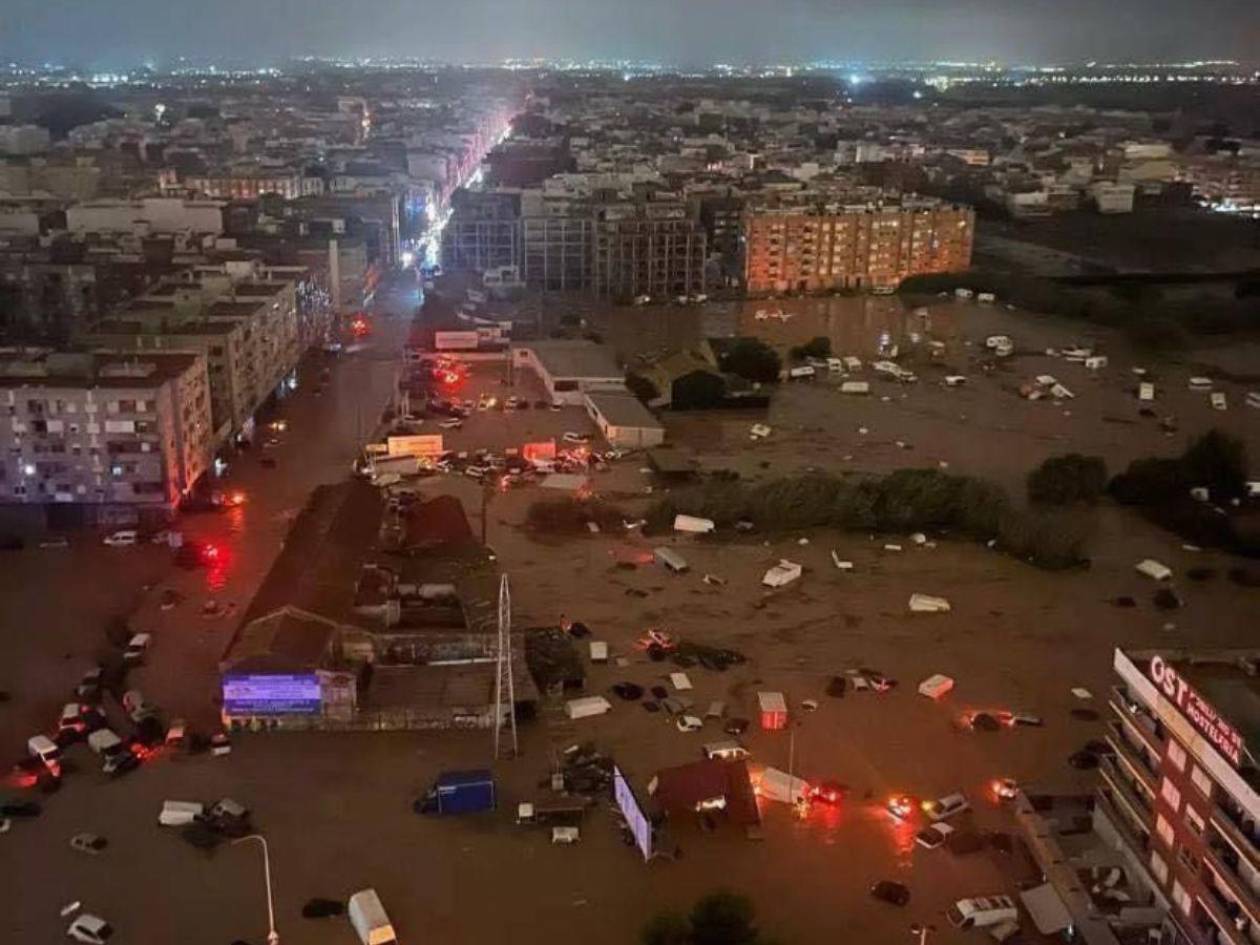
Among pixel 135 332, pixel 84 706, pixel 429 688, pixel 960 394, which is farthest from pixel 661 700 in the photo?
pixel 960 394

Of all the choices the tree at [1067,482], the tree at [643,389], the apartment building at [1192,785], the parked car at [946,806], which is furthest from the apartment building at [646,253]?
the apartment building at [1192,785]

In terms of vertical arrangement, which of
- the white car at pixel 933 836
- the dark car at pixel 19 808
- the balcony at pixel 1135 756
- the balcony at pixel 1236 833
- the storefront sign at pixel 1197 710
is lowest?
the white car at pixel 933 836

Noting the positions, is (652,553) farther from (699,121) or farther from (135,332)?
(699,121)

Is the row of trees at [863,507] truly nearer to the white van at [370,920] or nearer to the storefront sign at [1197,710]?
the storefront sign at [1197,710]

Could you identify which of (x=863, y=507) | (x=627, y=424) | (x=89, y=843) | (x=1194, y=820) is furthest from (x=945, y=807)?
(x=627, y=424)

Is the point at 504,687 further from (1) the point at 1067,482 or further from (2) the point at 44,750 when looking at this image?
(1) the point at 1067,482

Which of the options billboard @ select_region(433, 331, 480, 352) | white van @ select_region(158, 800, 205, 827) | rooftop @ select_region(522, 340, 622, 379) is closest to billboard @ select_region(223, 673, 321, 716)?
white van @ select_region(158, 800, 205, 827)
